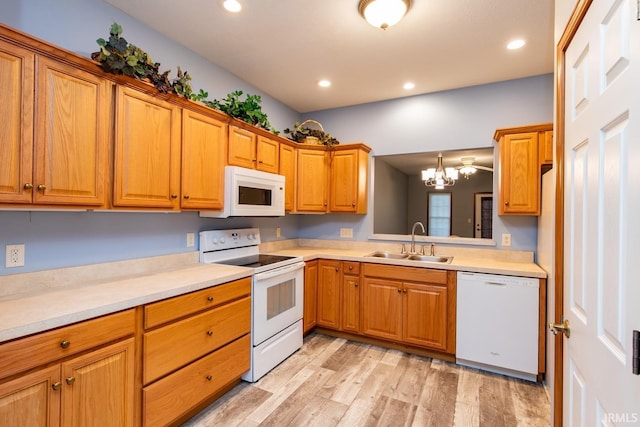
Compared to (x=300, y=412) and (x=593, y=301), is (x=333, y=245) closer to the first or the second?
(x=300, y=412)

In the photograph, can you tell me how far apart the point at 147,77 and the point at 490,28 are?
239 centimetres

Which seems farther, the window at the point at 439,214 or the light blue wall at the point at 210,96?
the window at the point at 439,214

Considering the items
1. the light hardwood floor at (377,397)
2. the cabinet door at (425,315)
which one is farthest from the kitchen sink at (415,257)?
the light hardwood floor at (377,397)

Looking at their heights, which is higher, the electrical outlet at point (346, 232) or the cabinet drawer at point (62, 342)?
the electrical outlet at point (346, 232)

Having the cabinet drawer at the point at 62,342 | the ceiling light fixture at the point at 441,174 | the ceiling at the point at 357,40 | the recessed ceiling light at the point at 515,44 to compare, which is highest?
the ceiling at the point at 357,40

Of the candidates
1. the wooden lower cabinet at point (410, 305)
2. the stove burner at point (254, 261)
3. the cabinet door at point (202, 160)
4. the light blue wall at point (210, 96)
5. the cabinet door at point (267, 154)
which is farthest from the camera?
the cabinet door at point (267, 154)

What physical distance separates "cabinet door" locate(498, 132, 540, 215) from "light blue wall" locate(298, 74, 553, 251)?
1.03 feet

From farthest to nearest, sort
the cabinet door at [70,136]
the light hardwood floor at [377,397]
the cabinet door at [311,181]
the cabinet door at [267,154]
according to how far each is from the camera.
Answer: the cabinet door at [311,181] < the cabinet door at [267,154] < the light hardwood floor at [377,397] < the cabinet door at [70,136]

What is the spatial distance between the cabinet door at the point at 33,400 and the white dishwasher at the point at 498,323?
106 inches

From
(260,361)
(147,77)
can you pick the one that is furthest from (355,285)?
(147,77)

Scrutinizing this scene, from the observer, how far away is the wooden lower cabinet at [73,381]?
1.16 meters

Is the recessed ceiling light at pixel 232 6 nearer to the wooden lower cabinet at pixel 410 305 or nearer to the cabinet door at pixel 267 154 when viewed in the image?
the cabinet door at pixel 267 154

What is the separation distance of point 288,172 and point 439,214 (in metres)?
4.37

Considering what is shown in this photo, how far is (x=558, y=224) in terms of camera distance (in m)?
1.33
